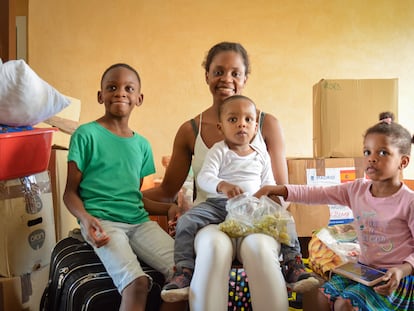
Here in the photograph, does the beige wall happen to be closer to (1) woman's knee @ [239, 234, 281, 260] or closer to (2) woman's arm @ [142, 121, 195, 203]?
(2) woman's arm @ [142, 121, 195, 203]

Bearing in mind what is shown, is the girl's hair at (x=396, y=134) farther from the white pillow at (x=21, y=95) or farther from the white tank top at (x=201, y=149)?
the white pillow at (x=21, y=95)

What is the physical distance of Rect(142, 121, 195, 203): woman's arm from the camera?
5.14 ft

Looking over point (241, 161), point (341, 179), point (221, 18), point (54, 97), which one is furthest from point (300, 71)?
point (54, 97)

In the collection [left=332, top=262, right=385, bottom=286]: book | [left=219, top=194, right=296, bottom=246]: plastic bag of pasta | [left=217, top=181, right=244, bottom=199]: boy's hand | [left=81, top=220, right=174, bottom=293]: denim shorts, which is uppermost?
[left=217, top=181, right=244, bottom=199]: boy's hand

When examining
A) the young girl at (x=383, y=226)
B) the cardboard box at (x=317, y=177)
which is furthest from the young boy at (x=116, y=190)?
the cardboard box at (x=317, y=177)

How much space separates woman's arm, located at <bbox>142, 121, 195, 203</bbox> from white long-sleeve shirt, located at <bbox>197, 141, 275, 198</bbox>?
0.23m

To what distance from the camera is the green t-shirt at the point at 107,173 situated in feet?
4.32

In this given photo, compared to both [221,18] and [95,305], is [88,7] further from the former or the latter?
[95,305]

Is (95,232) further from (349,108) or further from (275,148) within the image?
(349,108)

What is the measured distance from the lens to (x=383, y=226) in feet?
3.95

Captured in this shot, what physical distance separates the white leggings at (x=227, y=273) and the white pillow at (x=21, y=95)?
2.26ft

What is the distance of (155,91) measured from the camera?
9.75ft

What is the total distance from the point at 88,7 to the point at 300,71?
1.61 m

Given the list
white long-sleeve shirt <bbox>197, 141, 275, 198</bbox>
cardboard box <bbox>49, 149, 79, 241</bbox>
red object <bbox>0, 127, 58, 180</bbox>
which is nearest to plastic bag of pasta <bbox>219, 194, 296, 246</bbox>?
white long-sleeve shirt <bbox>197, 141, 275, 198</bbox>
